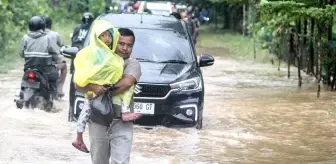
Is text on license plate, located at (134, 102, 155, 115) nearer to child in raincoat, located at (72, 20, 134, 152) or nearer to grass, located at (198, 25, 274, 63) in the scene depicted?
child in raincoat, located at (72, 20, 134, 152)

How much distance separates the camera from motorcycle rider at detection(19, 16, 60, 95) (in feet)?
40.5

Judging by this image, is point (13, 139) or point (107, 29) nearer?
point (107, 29)

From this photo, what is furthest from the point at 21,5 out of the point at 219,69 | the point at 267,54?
the point at 267,54

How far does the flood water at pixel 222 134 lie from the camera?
30.7 ft

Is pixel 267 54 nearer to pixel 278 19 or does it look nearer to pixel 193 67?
pixel 278 19

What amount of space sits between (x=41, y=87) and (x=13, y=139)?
2457mm

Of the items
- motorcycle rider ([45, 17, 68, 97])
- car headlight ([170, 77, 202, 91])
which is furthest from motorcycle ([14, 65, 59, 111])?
car headlight ([170, 77, 202, 91])

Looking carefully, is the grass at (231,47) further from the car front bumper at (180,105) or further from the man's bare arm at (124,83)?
the man's bare arm at (124,83)

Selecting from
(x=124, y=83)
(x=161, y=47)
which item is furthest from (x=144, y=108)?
(x=124, y=83)

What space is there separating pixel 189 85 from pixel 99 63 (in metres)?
4.31

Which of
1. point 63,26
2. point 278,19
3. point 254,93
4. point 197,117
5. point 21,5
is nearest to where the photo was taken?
point 197,117

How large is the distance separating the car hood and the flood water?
2.21 ft

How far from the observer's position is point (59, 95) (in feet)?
46.9

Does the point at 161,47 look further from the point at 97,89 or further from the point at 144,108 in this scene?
the point at 97,89
